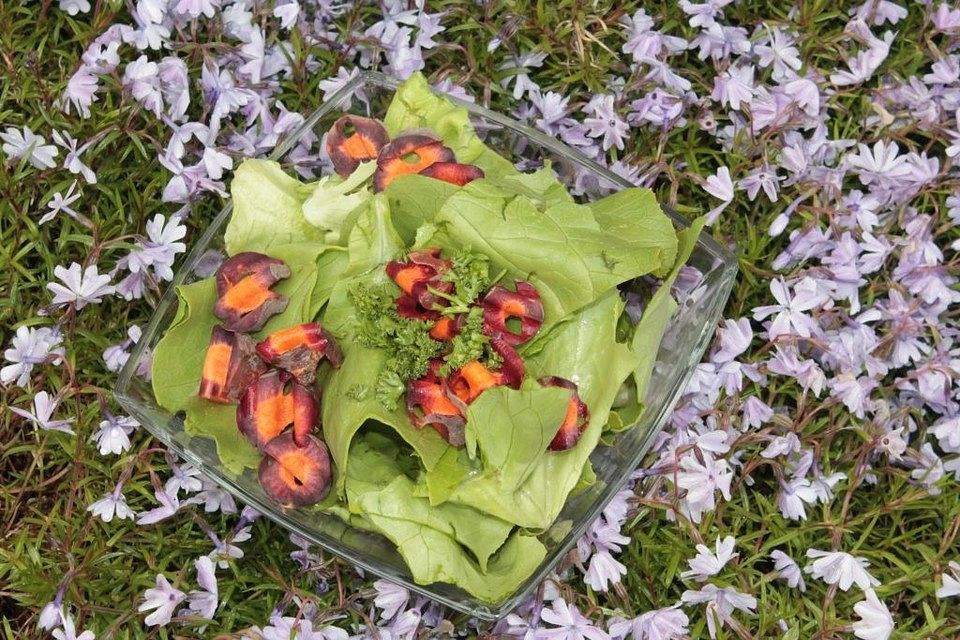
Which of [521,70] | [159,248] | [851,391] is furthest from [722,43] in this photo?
[159,248]

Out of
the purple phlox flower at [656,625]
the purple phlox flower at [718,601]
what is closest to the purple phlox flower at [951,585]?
the purple phlox flower at [718,601]

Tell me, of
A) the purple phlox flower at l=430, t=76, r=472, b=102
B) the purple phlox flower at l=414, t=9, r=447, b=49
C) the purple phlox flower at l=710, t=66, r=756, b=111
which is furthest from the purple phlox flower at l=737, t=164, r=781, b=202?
the purple phlox flower at l=414, t=9, r=447, b=49

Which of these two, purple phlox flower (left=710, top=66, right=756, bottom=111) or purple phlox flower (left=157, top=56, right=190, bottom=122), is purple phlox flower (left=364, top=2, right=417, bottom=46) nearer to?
purple phlox flower (left=157, top=56, right=190, bottom=122)

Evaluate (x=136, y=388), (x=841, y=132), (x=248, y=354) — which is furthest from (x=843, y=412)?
(x=136, y=388)

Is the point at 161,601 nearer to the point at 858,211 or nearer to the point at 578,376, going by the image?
the point at 578,376

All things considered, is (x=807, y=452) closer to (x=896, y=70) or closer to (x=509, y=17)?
(x=896, y=70)

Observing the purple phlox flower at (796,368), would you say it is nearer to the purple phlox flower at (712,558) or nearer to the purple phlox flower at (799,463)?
the purple phlox flower at (799,463)

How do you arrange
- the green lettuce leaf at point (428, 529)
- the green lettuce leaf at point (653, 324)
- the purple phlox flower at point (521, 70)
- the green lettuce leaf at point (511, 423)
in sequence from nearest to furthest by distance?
the green lettuce leaf at point (511, 423)
the green lettuce leaf at point (428, 529)
the green lettuce leaf at point (653, 324)
the purple phlox flower at point (521, 70)
